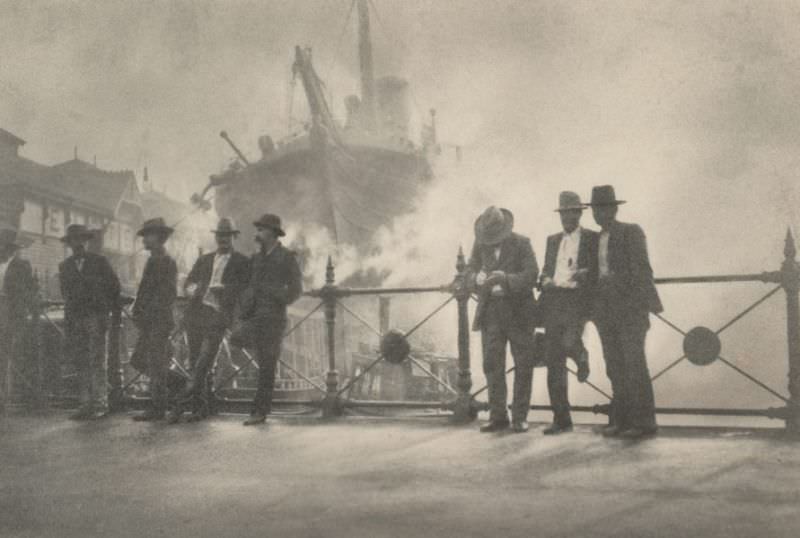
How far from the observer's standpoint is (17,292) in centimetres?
755

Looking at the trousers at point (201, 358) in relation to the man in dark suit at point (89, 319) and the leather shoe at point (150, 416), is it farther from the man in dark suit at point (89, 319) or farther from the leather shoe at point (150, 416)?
the man in dark suit at point (89, 319)

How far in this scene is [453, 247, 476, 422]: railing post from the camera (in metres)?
5.80

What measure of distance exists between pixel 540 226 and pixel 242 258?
3270 centimetres

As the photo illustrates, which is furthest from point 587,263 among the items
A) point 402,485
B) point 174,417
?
point 174,417

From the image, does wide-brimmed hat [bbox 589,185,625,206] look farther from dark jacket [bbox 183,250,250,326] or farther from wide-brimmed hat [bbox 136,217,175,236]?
wide-brimmed hat [bbox 136,217,175,236]

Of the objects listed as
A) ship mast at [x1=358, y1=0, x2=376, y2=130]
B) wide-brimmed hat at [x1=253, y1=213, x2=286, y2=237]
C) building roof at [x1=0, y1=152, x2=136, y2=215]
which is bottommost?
wide-brimmed hat at [x1=253, y1=213, x2=286, y2=237]

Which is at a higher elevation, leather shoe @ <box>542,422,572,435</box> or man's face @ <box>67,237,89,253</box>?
man's face @ <box>67,237,89,253</box>

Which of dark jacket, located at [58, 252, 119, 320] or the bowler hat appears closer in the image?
dark jacket, located at [58, 252, 119, 320]

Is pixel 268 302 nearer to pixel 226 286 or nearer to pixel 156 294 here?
pixel 226 286

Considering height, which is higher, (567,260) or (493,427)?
(567,260)

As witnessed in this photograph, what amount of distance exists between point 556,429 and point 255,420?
2.72m

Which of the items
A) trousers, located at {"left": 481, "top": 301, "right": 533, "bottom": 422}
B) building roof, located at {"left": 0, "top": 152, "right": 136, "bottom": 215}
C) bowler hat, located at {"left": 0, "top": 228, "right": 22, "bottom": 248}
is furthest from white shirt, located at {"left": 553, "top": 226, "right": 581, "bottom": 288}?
building roof, located at {"left": 0, "top": 152, "right": 136, "bottom": 215}

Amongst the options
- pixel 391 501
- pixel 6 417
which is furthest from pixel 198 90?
pixel 391 501

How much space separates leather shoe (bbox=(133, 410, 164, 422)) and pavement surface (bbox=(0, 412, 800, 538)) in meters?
0.96
